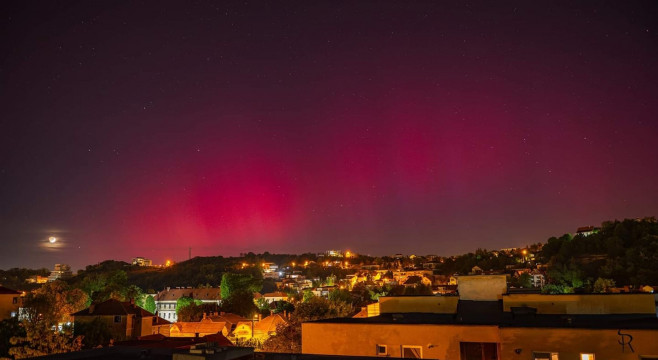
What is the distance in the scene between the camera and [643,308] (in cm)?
1766

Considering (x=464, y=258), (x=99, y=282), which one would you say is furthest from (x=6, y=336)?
(x=464, y=258)

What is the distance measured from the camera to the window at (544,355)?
13.5 meters

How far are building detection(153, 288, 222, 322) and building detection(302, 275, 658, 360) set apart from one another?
118966 mm

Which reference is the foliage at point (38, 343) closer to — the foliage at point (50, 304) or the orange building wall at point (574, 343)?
the foliage at point (50, 304)

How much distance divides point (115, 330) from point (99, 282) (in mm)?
59604

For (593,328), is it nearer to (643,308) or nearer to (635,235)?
(643,308)

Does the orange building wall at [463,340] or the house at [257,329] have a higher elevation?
the orange building wall at [463,340]

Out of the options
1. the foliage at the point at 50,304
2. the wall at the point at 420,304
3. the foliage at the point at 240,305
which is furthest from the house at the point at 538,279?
the wall at the point at 420,304

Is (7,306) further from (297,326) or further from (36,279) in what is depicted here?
(36,279)

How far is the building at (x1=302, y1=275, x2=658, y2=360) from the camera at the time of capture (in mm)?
13172

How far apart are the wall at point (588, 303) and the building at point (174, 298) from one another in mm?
121749

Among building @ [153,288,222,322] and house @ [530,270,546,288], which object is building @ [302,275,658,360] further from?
building @ [153,288,222,322]

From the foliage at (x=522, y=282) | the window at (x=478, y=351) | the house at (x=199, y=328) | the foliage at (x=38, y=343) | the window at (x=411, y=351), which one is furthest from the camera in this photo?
the foliage at (x=522, y=282)

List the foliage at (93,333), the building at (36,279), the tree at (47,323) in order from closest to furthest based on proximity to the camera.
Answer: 1. the tree at (47,323)
2. the foliage at (93,333)
3. the building at (36,279)
